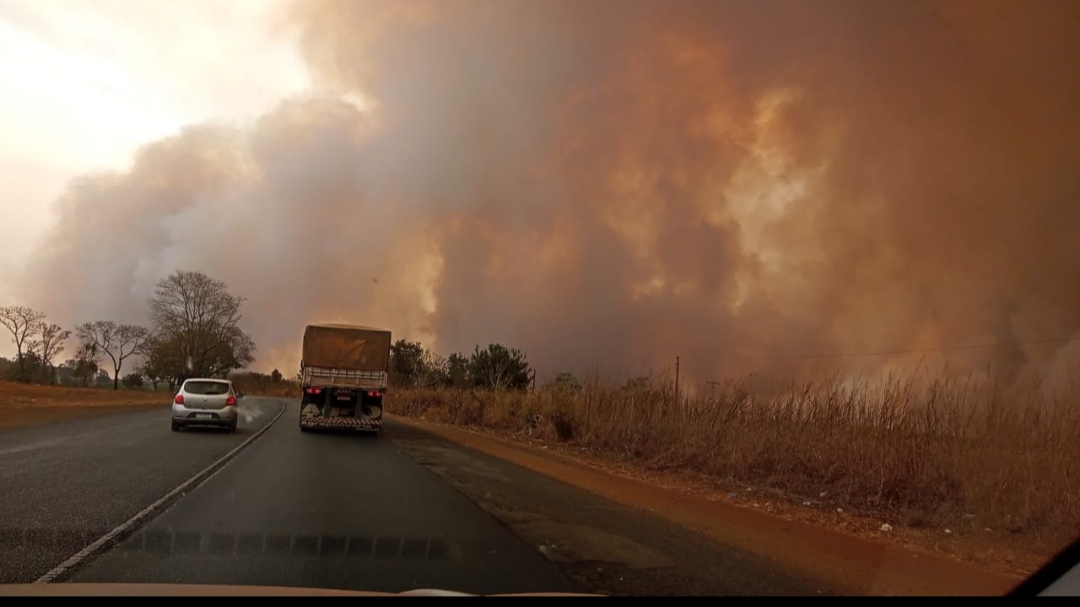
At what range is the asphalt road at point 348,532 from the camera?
6836 millimetres

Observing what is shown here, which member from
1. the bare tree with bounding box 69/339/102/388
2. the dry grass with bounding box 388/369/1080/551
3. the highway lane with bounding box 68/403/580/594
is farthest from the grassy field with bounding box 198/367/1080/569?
the bare tree with bounding box 69/339/102/388

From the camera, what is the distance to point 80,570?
6555 millimetres

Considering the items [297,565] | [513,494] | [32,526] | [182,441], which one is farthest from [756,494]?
[182,441]

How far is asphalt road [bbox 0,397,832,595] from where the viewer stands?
22.4 feet

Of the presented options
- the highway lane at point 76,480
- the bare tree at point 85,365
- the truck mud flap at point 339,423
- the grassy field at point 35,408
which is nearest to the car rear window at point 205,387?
the highway lane at point 76,480

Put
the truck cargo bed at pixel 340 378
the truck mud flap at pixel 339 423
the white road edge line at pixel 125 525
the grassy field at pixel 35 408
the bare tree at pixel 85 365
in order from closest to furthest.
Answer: the white road edge line at pixel 125 525, the truck mud flap at pixel 339 423, the truck cargo bed at pixel 340 378, the grassy field at pixel 35 408, the bare tree at pixel 85 365

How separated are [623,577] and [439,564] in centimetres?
167

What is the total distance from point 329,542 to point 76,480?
6405 millimetres

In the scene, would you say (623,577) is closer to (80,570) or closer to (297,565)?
(297,565)

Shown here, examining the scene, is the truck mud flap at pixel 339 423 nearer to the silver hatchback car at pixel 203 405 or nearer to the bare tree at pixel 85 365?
the silver hatchback car at pixel 203 405

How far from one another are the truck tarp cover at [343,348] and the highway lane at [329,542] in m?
13.1

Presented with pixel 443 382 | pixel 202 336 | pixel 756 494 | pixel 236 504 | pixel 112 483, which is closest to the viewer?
pixel 236 504

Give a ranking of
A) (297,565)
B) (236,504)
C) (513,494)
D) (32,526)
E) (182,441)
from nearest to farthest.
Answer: (297,565)
(32,526)
(236,504)
(513,494)
(182,441)

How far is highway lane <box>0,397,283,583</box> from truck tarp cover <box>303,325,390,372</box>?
3.85 metres
